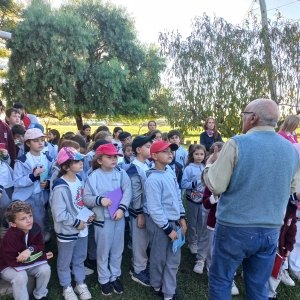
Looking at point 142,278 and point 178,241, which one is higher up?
point 178,241

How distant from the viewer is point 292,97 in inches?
339

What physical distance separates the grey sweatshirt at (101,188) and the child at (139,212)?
0.34ft

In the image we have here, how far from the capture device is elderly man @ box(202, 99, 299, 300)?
2.01 m

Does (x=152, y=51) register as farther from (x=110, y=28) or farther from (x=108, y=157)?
(x=108, y=157)

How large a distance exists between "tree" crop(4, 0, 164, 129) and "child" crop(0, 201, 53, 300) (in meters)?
12.2

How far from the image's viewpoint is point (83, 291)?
306 cm

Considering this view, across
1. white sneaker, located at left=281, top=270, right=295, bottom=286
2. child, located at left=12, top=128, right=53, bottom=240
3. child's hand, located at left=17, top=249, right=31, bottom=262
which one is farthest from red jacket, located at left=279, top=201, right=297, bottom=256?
child, located at left=12, top=128, right=53, bottom=240

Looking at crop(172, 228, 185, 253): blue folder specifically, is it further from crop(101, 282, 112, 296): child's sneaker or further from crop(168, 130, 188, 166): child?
crop(168, 130, 188, 166): child

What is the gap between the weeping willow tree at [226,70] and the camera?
8367mm

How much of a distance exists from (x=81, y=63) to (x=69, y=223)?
12.6 meters

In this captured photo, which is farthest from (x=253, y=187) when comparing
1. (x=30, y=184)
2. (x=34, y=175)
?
(x=30, y=184)

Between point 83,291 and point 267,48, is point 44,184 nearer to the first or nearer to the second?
point 83,291

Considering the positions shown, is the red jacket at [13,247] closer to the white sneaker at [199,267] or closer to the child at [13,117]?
the white sneaker at [199,267]

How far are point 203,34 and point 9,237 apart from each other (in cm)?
826
